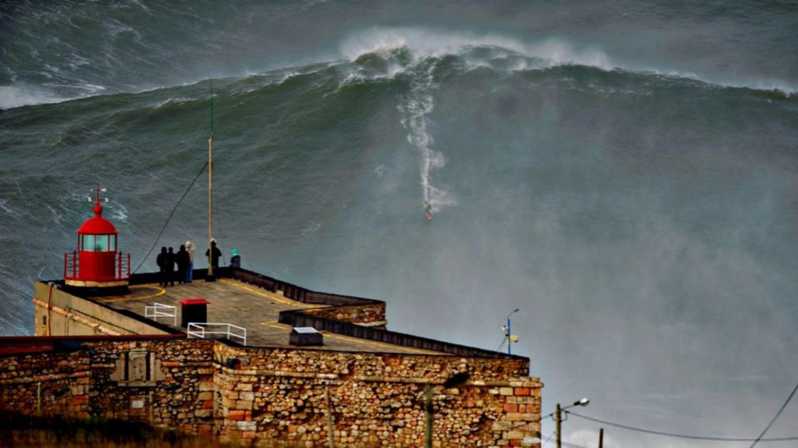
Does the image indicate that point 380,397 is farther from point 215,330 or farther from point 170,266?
point 170,266

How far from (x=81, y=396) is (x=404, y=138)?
44.6 meters

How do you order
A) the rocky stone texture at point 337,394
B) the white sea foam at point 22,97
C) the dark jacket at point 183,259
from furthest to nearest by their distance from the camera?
the white sea foam at point 22,97
the dark jacket at point 183,259
the rocky stone texture at point 337,394

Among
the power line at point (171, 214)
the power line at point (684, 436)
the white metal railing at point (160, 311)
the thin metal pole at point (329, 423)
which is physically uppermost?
the power line at point (171, 214)

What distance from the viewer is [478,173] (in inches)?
3073

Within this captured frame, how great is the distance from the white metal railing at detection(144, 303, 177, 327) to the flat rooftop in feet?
0.44

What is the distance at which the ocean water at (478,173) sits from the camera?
63688 mm

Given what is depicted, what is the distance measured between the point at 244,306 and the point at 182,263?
456cm

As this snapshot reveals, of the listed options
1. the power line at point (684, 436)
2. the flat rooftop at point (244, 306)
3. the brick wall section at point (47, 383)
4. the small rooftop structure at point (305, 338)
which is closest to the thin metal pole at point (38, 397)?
the brick wall section at point (47, 383)

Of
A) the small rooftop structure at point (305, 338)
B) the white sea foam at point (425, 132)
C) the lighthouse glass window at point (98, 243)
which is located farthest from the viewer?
the white sea foam at point (425, 132)

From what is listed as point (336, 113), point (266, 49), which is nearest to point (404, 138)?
point (336, 113)

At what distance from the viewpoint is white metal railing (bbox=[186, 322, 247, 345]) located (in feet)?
131

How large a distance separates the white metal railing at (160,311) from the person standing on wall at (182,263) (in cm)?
482

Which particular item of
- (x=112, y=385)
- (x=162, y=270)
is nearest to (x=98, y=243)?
(x=162, y=270)

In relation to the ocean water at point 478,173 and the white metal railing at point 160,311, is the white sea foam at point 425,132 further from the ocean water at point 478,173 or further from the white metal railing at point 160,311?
the white metal railing at point 160,311
